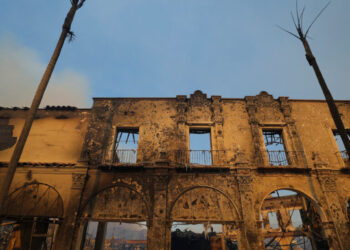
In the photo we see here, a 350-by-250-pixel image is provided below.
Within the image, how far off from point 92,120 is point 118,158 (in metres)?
2.68

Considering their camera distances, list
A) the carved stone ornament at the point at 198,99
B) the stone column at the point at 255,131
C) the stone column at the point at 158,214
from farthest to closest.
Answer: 1. the carved stone ornament at the point at 198,99
2. the stone column at the point at 255,131
3. the stone column at the point at 158,214

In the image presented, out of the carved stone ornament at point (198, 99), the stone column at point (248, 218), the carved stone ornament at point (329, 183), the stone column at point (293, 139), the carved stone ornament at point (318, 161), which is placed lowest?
the stone column at point (248, 218)

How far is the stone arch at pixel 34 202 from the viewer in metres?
10.2

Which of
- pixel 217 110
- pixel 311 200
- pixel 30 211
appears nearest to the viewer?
pixel 30 211

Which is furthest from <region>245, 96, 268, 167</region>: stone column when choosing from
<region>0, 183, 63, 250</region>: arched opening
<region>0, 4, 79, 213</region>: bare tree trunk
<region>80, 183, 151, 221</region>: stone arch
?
<region>0, 183, 63, 250</region>: arched opening

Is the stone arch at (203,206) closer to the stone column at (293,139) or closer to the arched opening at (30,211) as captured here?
the stone column at (293,139)

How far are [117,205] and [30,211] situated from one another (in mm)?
4071

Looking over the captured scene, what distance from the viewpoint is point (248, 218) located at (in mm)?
10016

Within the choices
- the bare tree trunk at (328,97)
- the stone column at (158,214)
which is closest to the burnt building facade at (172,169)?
the stone column at (158,214)

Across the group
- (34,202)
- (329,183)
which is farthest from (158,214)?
(329,183)

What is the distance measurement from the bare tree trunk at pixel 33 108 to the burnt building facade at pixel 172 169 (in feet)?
14.7

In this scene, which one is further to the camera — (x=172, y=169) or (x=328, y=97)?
(x=172, y=169)

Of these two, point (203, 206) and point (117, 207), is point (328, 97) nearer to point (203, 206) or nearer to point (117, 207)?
point (203, 206)

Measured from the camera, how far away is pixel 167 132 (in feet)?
40.0
